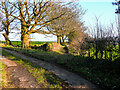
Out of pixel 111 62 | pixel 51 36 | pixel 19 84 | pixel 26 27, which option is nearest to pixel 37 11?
pixel 26 27

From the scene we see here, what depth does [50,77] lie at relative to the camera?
19.5 feet

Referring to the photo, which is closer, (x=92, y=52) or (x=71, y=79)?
(x=71, y=79)

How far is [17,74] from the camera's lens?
6012 millimetres

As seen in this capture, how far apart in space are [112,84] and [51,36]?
1515 centimetres

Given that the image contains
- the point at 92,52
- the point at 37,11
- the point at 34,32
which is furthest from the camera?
the point at 34,32

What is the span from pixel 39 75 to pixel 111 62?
4.38 metres

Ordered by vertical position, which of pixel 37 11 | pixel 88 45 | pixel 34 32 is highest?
pixel 37 11

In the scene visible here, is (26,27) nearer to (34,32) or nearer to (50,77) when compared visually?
(34,32)

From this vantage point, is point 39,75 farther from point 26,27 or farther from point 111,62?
point 26,27

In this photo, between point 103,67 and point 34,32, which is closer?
point 103,67

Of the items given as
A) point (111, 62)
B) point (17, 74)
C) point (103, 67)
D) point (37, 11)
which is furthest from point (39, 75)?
point (37, 11)

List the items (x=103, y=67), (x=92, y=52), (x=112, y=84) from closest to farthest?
(x=112, y=84), (x=103, y=67), (x=92, y=52)

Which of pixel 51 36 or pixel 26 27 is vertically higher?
pixel 26 27

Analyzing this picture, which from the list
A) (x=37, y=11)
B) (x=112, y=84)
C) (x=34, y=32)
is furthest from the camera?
(x=34, y=32)
